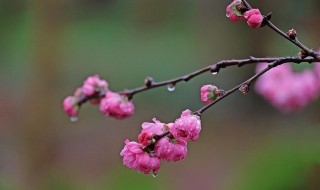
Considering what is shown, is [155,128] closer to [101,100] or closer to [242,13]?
[242,13]

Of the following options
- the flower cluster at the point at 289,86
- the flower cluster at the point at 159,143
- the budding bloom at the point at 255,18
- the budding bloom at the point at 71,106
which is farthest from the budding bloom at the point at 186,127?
→ the flower cluster at the point at 289,86

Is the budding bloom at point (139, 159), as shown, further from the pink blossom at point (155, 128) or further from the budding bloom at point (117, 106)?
the budding bloom at point (117, 106)

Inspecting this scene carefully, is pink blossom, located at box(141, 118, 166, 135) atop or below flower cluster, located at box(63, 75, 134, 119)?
below

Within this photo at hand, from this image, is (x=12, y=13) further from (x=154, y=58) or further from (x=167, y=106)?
(x=167, y=106)

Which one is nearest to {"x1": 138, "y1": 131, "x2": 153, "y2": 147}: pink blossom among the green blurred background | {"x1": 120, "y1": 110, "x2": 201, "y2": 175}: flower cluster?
{"x1": 120, "y1": 110, "x2": 201, "y2": 175}: flower cluster

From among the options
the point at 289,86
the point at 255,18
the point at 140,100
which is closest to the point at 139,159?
the point at 255,18

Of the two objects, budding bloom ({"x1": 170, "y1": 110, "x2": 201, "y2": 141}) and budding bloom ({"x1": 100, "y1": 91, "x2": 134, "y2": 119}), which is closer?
budding bloom ({"x1": 170, "y1": 110, "x2": 201, "y2": 141})

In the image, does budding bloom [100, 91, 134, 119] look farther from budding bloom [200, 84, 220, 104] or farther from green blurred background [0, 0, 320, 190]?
green blurred background [0, 0, 320, 190]
